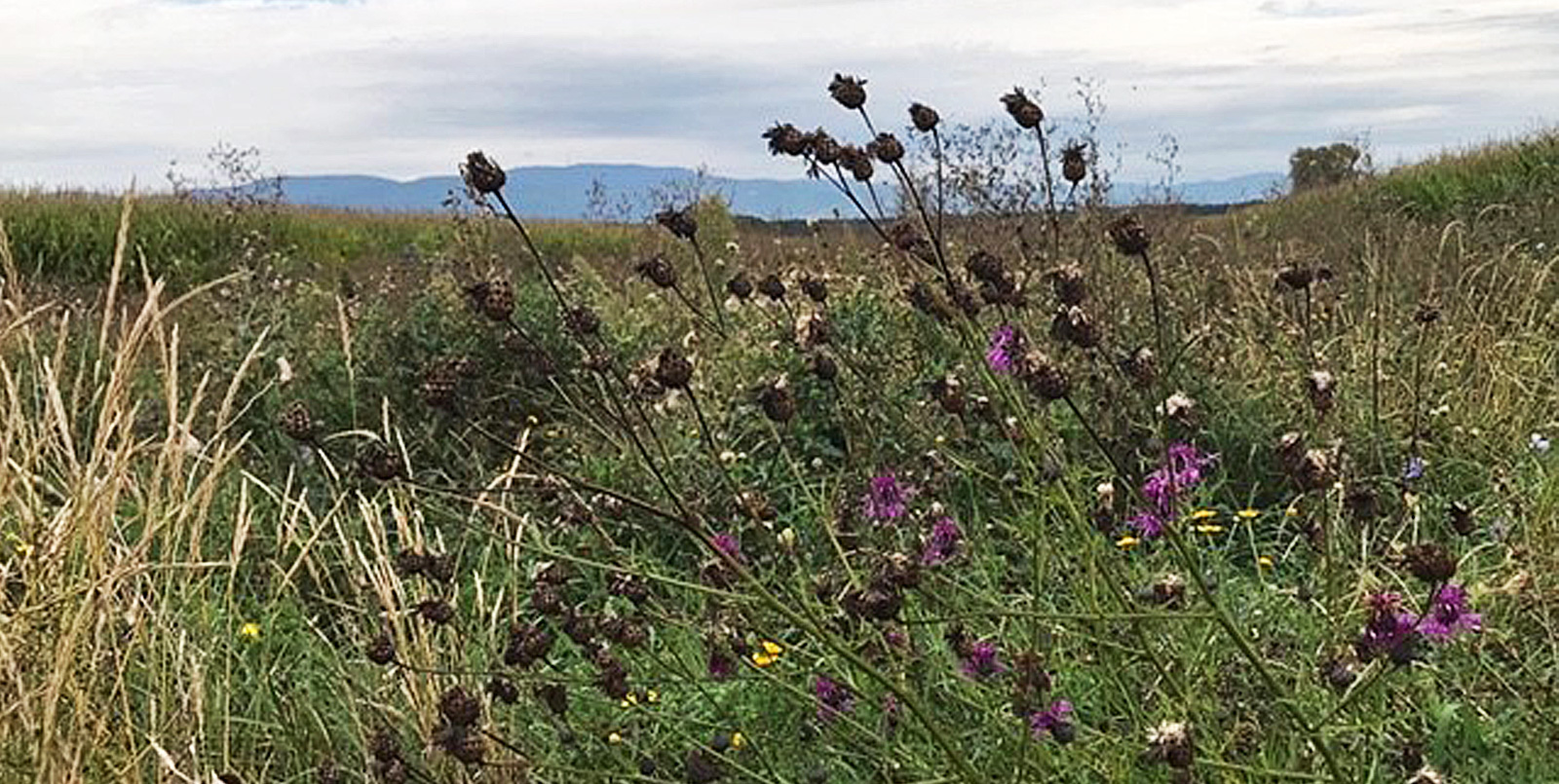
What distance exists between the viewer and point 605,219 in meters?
9.15

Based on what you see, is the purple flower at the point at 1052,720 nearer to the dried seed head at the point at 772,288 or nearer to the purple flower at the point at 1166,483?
the purple flower at the point at 1166,483

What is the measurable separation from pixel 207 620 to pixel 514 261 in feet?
20.4

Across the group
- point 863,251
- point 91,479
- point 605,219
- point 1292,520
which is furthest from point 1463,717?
point 605,219

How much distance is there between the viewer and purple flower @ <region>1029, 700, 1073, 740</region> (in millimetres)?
1825

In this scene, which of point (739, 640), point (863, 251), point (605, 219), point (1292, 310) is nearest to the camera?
point (739, 640)

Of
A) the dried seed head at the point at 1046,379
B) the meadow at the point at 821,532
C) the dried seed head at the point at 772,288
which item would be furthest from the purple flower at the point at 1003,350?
the dried seed head at the point at 772,288

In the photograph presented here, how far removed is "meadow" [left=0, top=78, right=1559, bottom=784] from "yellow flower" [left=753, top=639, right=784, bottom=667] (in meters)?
0.02

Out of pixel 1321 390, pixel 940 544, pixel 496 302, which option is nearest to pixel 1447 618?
pixel 1321 390

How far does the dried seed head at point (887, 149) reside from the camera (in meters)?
2.00

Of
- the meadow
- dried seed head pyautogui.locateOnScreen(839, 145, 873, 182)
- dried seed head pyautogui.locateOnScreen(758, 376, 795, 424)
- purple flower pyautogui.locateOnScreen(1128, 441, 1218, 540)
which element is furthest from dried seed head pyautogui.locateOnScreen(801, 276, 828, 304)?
purple flower pyautogui.locateOnScreen(1128, 441, 1218, 540)

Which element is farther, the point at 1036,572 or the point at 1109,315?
the point at 1109,315

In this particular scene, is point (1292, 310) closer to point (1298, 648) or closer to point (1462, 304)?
point (1462, 304)

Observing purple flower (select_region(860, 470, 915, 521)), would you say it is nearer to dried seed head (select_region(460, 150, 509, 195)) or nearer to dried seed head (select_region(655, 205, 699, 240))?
dried seed head (select_region(655, 205, 699, 240))

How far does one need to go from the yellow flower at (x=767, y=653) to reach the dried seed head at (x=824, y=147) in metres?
0.65
